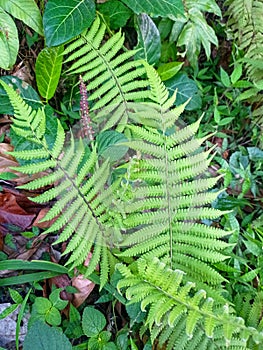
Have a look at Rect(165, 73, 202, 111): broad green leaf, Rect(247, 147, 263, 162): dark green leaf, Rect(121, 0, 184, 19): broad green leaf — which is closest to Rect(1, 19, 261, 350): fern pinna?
Rect(121, 0, 184, 19): broad green leaf

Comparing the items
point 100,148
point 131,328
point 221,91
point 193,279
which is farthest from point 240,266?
point 221,91

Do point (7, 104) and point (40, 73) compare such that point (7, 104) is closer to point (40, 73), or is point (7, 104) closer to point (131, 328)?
point (40, 73)

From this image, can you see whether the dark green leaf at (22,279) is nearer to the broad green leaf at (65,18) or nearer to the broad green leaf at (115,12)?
the broad green leaf at (65,18)

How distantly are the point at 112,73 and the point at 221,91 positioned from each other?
0.65 m

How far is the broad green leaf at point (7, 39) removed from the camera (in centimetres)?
155

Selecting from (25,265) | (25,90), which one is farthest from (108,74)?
(25,265)

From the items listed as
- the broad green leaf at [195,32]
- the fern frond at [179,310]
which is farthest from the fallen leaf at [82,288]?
the broad green leaf at [195,32]

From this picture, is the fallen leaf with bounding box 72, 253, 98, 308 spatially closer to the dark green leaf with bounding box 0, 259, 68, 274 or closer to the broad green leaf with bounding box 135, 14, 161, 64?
the dark green leaf with bounding box 0, 259, 68, 274

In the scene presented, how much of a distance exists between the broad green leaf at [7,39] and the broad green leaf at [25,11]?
4 centimetres

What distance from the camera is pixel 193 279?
1400 mm

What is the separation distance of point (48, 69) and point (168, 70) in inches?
19.3

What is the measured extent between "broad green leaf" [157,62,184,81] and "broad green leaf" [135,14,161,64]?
0.16 feet

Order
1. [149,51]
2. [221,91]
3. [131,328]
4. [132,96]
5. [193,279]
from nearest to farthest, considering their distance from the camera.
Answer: [193,279]
[131,328]
[132,96]
[149,51]
[221,91]

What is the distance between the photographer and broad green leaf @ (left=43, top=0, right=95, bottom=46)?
1.56 meters
